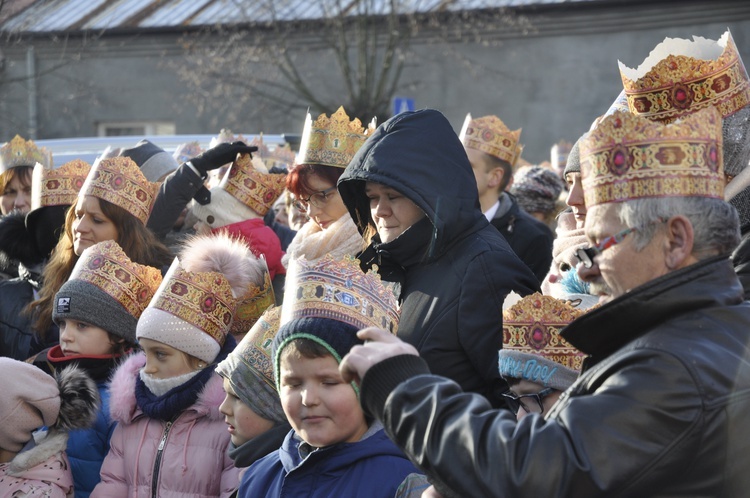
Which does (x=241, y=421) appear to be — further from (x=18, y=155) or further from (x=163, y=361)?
(x=18, y=155)

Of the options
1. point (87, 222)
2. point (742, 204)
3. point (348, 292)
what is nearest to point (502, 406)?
point (348, 292)

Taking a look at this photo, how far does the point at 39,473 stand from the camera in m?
4.58

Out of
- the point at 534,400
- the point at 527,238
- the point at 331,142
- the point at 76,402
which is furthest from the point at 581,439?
the point at 527,238

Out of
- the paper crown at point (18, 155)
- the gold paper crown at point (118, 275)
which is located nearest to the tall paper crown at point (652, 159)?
the gold paper crown at point (118, 275)

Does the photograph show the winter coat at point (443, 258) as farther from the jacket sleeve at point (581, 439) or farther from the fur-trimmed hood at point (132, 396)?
the jacket sleeve at point (581, 439)

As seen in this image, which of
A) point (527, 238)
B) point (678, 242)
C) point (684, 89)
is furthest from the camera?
point (527, 238)

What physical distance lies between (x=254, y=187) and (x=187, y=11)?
16125 mm

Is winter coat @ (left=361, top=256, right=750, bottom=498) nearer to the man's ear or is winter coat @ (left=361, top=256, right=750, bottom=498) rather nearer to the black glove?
the man's ear

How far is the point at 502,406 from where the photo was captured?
403cm

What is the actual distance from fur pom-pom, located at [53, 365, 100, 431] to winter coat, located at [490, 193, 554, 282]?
2.67m

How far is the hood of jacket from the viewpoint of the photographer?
13.3 ft

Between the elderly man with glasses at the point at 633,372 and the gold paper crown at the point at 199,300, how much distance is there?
2323mm

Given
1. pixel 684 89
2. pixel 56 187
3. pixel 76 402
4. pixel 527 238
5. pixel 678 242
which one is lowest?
pixel 76 402

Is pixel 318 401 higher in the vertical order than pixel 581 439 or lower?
lower
